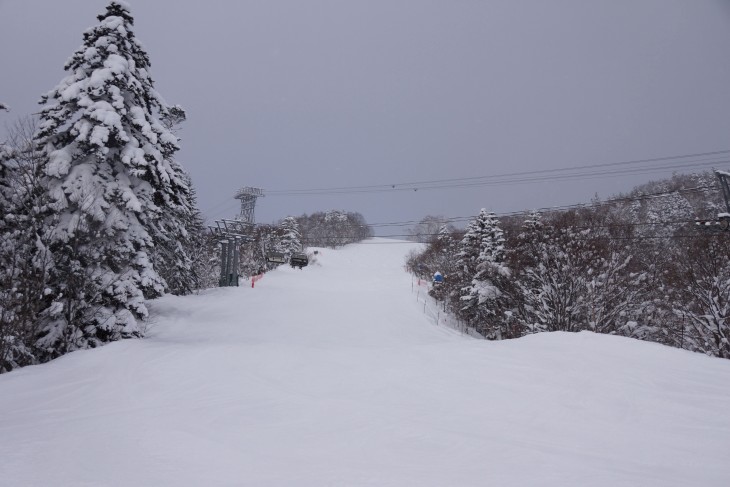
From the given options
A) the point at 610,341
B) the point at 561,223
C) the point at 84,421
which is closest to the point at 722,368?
the point at 610,341

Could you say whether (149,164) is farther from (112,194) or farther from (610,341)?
(610,341)

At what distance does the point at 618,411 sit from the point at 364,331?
1560 centimetres

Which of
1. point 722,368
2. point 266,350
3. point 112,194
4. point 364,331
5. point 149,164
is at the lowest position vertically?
point 364,331

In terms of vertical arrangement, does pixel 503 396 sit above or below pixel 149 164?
below

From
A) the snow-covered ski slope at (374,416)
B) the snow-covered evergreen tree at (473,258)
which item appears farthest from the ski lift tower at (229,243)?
the snow-covered ski slope at (374,416)

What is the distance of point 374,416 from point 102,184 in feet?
37.7

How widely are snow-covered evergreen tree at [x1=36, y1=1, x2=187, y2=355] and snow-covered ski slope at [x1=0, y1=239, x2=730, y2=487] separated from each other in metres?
2.06

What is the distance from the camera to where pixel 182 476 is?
3.68 m

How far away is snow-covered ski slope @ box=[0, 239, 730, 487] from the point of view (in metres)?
3.79

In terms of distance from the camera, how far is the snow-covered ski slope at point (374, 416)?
3.79 metres

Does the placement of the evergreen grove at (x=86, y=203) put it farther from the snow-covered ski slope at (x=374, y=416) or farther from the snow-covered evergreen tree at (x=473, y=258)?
the snow-covered evergreen tree at (x=473, y=258)

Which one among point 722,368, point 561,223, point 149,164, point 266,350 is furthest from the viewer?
point 561,223

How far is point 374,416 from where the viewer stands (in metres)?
5.43

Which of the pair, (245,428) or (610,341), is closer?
(245,428)
